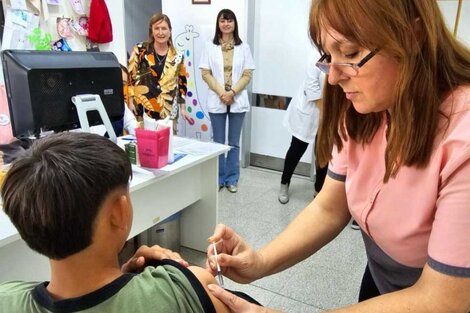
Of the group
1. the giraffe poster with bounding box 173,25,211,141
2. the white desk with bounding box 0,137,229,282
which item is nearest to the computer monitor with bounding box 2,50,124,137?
the white desk with bounding box 0,137,229,282

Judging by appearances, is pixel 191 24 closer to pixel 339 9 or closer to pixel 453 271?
pixel 339 9

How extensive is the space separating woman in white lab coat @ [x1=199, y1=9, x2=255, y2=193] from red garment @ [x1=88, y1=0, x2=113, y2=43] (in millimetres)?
902

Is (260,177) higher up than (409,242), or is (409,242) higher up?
(409,242)

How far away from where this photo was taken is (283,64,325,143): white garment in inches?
128

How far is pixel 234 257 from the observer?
1.04 metres

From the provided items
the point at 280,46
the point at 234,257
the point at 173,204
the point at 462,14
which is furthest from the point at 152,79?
the point at 234,257

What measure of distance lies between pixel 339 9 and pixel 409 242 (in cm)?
50

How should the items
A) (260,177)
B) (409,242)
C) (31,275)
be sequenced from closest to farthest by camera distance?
(409,242) < (31,275) < (260,177)

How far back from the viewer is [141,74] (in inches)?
146

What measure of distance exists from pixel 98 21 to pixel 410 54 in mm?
3194

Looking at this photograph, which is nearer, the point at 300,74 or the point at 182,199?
the point at 182,199

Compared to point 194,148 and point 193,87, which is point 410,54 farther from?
point 193,87

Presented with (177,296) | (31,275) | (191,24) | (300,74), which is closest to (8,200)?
(177,296)

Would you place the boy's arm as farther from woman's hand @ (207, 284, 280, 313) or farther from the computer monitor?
the computer monitor
